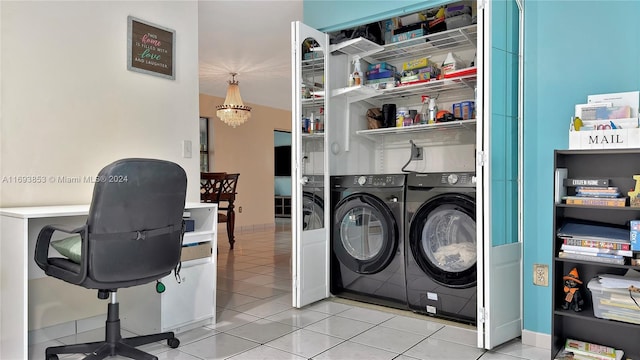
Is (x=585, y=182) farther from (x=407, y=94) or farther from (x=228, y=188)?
(x=228, y=188)

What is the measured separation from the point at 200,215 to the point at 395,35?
1.98 metres

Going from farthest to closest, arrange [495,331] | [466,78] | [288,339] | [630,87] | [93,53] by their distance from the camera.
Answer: [466,78] < [93,53] < [288,339] < [495,331] < [630,87]

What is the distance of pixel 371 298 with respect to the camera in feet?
10.7

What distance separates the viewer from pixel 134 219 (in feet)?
6.63

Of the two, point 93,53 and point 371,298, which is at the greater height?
point 93,53

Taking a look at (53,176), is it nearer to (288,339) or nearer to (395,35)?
(288,339)

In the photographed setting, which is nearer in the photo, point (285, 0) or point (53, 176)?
point (53, 176)

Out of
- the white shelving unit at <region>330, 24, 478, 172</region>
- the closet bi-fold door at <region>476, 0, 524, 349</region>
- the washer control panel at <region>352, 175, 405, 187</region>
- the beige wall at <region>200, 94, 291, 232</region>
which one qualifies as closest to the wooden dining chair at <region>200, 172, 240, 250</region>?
the beige wall at <region>200, 94, 291, 232</region>

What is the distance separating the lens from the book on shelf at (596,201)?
2.05 metres

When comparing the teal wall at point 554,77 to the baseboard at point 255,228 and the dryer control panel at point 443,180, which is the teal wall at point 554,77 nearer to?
the dryer control panel at point 443,180

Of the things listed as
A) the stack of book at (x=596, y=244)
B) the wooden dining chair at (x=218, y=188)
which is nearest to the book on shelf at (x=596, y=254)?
the stack of book at (x=596, y=244)

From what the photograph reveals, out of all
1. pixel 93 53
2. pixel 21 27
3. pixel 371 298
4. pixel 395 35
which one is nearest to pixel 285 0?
pixel 395 35

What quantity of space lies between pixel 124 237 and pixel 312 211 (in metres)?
1.53

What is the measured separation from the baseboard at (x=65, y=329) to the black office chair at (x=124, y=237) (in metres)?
0.51
